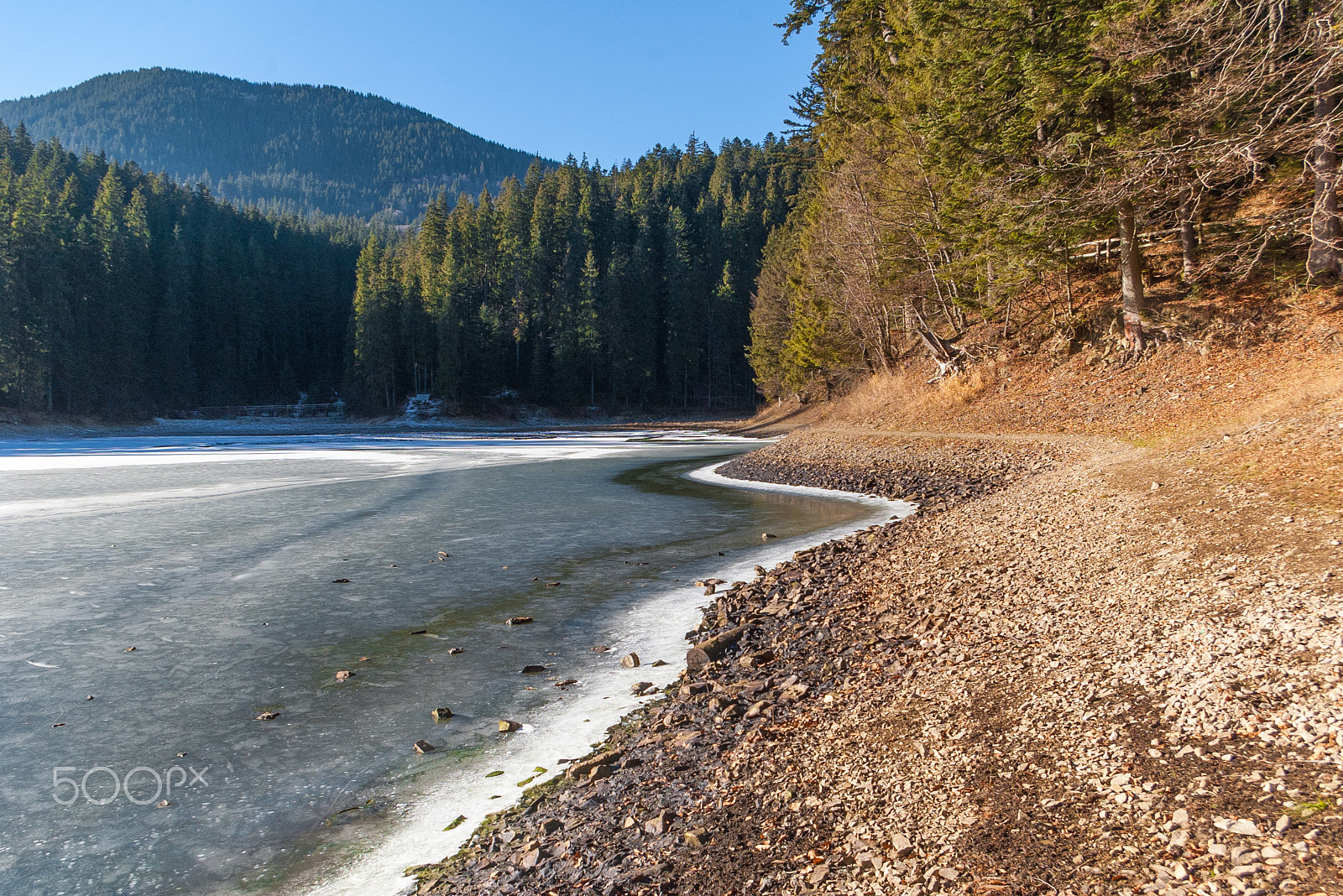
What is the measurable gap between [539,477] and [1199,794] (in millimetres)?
22202

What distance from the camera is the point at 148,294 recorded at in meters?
74.7

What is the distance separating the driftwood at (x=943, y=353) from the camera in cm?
2503

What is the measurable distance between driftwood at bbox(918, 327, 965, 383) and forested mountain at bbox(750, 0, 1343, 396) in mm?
326

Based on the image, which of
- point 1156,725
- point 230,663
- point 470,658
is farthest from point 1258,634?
point 230,663

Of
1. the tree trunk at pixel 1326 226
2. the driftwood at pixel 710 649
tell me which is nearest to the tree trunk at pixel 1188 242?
the tree trunk at pixel 1326 226

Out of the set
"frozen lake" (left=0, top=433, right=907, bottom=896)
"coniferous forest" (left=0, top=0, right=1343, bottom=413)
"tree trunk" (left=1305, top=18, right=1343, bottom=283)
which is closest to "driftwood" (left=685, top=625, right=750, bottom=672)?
"frozen lake" (left=0, top=433, right=907, bottom=896)

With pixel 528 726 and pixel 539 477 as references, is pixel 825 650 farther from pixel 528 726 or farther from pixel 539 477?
pixel 539 477

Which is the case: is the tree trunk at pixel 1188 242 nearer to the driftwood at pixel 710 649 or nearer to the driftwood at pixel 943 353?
the driftwood at pixel 943 353

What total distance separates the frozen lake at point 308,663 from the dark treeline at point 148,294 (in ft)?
174

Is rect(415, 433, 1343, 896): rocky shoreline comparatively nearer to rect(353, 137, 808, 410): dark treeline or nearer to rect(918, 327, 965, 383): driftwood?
rect(918, 327, 965, 383): driftwood

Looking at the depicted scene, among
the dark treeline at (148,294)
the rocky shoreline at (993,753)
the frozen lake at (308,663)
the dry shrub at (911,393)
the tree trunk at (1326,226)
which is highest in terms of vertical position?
the dark treeline at (148,294)

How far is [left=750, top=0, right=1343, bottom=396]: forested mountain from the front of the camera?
1269cm

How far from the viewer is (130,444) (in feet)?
144

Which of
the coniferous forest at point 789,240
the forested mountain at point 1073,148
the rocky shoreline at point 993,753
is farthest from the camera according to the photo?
the coniferous forest at point 789,240
